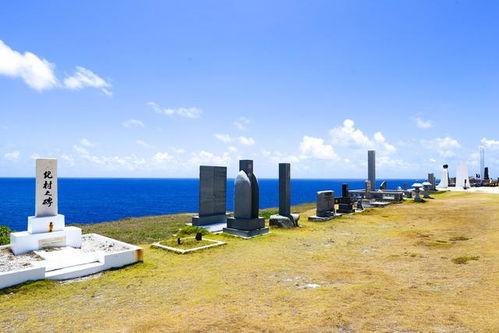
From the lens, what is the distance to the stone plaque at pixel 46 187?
10.2 meters

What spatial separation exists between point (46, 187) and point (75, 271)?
402 cm

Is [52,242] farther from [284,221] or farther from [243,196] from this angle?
[284,221]

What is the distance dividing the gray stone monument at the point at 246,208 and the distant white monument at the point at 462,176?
34151mm

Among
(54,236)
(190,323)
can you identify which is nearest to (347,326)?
(190,323)

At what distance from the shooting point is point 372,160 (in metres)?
Result: 29.6

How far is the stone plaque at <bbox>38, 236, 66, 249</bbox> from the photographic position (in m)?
9.66

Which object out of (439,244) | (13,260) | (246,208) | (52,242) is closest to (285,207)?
(246,208)

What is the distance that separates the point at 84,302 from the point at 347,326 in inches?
193

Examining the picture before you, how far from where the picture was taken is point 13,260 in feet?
27.6

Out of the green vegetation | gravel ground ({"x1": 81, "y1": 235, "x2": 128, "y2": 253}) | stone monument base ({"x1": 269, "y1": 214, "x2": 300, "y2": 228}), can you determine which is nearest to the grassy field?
gravel ground ({"x1": 81, "y1": 235, "x2": 128, "y2": 253})

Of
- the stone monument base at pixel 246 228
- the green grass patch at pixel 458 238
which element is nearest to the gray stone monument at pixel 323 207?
the stone monument base at pixel 246 228

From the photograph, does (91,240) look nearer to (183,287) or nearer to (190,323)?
(183,287)

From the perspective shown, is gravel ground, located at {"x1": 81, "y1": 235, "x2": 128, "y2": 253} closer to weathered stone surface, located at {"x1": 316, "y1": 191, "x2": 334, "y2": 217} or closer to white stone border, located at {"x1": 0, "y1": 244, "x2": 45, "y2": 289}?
white stone border, located at {"x1": 0, "y1": 244, "x2": 45, "y2": 289}

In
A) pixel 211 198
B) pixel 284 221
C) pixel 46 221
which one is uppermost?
pixel 211 198
